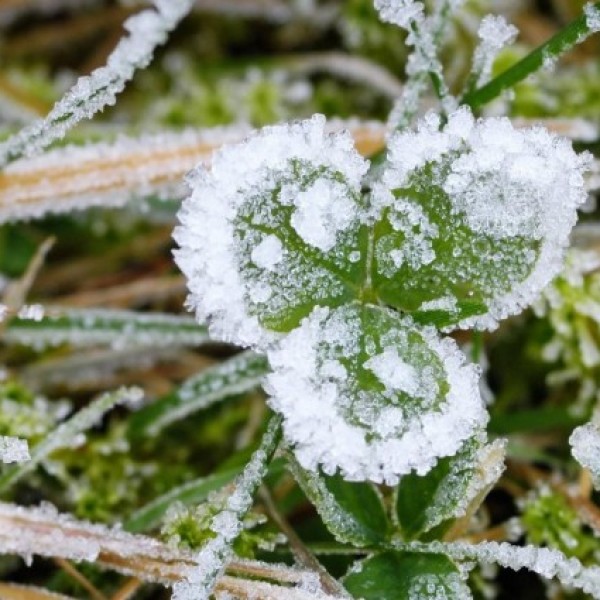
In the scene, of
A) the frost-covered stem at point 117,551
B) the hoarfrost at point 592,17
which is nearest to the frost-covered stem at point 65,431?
the frost-covered stem at point 117,551

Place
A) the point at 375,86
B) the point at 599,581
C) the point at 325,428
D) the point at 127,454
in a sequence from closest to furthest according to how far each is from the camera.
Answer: the point at 325,428
the point at 599,581
the point at 127,454
the point at 375,86

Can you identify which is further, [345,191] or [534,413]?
[534,413]

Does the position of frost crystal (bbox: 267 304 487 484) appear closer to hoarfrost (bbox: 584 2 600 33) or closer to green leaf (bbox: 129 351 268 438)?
green leaf (bbox: 129 351 268 438)

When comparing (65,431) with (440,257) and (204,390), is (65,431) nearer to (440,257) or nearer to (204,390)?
(204,390)


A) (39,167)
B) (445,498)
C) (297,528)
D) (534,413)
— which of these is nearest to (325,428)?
(445,498)

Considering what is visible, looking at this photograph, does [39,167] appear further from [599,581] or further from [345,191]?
[599,581]

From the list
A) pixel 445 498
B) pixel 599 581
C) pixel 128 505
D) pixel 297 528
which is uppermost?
pixel 128 505
